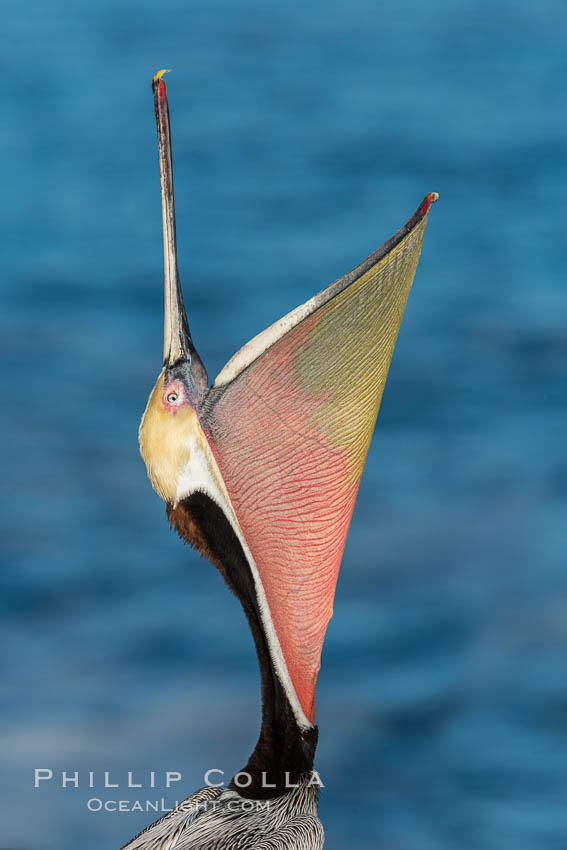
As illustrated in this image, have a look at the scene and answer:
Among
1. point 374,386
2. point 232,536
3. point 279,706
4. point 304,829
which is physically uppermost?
point 374,386

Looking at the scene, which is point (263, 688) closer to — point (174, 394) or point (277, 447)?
point (277, 447)

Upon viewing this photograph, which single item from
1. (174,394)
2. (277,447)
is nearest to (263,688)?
(277,447)

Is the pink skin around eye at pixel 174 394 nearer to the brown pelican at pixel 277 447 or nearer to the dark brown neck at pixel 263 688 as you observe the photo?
the brown pelican at pixel 277 447

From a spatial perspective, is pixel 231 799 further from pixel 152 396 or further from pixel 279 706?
pixel 152 396

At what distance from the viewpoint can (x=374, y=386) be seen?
101 inches

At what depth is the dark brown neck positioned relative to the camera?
267 centimetres

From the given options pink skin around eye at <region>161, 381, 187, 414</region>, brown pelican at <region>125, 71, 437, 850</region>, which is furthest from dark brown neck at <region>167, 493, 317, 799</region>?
pink skin around eye at <region>161, 381, 187, 414</region>

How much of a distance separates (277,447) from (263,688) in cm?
77

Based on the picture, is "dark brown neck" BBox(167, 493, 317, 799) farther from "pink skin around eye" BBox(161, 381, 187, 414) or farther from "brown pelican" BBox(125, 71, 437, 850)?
"pink skin around eye" BBox(161, 381, 187, 414)

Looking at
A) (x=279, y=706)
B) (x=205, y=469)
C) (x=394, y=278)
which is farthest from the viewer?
(x=279, y=706)

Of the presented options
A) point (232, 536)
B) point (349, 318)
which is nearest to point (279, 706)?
point (232, 536)

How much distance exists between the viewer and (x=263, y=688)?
2.89 metres

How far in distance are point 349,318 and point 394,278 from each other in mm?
142

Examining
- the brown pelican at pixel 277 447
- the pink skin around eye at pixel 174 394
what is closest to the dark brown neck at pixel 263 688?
the brown pelican at pixel 277 447
